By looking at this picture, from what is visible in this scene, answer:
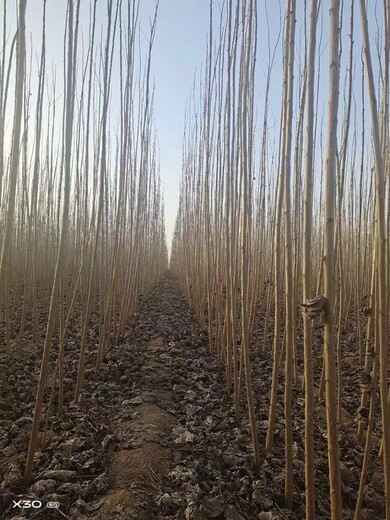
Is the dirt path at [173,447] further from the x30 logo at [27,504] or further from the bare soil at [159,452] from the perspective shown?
the x30 logo at [27,504]

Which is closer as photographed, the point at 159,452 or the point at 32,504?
the point at 32,504

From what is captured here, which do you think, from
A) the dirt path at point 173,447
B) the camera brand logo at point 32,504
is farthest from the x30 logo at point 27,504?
the dirt path at point 173,447

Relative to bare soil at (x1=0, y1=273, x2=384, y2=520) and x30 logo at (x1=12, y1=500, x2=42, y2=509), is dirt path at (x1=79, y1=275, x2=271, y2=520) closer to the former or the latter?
bare soil at (x1=0, y1=273, x2=384, y2=520)

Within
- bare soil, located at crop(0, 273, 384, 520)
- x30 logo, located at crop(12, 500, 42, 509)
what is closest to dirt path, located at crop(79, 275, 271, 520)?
bare soil, located at crop(0, 273, 384, 520)

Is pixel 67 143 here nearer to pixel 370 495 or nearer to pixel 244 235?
pixel 244 235

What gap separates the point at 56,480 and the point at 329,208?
1.11 meters

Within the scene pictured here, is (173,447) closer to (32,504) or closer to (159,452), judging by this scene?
(159,452)

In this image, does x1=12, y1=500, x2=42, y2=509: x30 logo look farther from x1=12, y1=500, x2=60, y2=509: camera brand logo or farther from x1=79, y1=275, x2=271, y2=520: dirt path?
x1=79, y1=275, x2=271, y2=520: dirt path

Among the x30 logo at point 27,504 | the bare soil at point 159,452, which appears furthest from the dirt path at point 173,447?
the x30 logo at point 27,504

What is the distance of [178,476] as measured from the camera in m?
1.18

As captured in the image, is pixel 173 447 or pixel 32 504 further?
pixel 173 447

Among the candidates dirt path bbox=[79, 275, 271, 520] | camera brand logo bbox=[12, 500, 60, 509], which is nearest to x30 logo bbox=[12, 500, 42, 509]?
camera brand logo bbox=[12, 500, 60, 509]

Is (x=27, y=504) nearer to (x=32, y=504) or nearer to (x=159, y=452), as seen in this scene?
(x=32, y=504)

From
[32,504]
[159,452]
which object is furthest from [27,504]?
[159,452]
